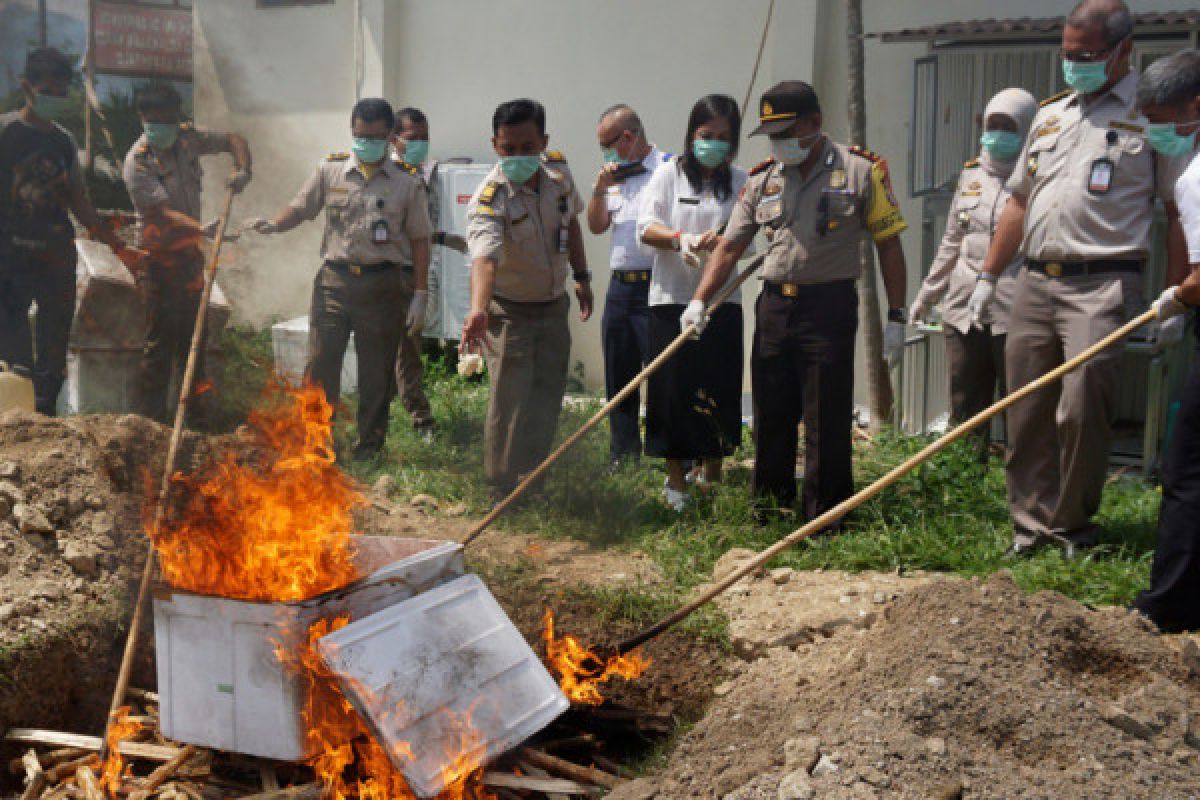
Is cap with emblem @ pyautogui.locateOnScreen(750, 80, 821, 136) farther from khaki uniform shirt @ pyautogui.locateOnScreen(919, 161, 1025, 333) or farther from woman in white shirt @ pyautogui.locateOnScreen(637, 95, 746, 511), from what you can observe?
khaki uniform shirt @ pyautogui.locateOnScreen(919, 161, 1025, 333)

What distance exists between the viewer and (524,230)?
23.8 ft

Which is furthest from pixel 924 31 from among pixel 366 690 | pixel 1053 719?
pixel 366 690

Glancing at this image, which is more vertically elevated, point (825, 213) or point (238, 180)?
point (238, 180)

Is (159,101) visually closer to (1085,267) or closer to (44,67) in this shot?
(44,67)

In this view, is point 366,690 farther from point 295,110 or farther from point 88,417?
point 295,110

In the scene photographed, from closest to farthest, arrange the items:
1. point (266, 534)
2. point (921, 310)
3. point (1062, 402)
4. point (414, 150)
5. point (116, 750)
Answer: point (116, 750) → point (266, 534) → point (1062, 402) → point (921, 310) → point (414, 150)

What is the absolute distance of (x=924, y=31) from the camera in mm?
8281

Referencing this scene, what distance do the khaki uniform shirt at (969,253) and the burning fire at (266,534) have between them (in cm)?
411

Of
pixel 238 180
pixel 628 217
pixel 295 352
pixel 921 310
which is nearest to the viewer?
pixel 921 310

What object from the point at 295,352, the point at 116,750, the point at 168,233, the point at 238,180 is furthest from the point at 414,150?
the point at 116,750

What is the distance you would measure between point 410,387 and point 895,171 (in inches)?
158

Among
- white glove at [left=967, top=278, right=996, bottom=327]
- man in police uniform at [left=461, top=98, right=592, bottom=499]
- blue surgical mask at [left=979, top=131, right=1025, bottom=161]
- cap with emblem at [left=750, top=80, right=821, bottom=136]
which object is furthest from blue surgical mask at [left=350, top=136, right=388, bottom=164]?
white glove at [left=967, top=278, right=996, bottom=327]

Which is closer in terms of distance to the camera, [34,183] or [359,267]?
[359,267]

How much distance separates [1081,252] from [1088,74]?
32.1 inches
